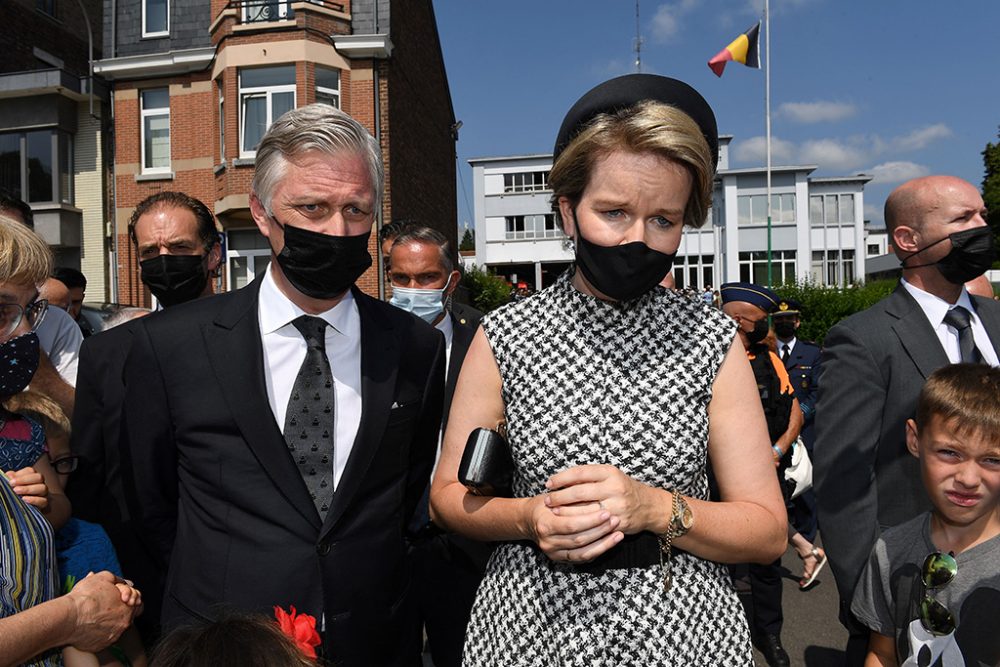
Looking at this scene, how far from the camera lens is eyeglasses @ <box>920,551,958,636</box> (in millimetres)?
1995

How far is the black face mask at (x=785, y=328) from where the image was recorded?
8213 mm

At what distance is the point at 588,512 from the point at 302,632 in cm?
65

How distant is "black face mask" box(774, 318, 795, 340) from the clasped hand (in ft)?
24.2

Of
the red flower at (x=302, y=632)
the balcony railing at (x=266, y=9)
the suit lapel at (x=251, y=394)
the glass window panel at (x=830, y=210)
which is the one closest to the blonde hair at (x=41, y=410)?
the suit lapel at (x=251, y=394)

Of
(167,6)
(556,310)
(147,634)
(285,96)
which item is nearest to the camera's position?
(556,310)

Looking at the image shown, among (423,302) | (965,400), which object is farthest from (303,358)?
(965,400)

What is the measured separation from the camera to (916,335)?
8.62 feet

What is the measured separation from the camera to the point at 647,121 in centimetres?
152

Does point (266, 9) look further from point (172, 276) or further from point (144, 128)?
point (172, 276)

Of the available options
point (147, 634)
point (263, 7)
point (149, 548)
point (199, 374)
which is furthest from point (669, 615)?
point (263, 7)

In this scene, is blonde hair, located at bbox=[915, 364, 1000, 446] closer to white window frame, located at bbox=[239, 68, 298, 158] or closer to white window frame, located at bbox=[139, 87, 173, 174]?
white window frame, located at bbox=[239, 68, 298, 158]

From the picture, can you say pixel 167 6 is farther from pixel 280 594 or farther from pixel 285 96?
pixel 280 594

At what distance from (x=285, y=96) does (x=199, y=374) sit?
16.3 metres

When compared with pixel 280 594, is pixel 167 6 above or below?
above
